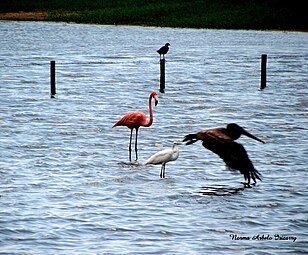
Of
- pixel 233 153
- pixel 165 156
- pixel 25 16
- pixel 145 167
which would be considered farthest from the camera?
pixel 25 16

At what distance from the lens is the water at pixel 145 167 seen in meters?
12.1

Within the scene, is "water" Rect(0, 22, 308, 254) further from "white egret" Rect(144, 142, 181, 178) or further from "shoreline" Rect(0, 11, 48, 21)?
"shoreline" Rect(0, 11, 48, 21)

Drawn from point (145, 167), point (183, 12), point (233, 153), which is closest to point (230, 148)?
point (233, 153)

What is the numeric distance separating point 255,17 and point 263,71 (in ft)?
156

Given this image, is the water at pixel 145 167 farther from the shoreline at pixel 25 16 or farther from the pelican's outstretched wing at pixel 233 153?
the shoreline at pixel 25 16

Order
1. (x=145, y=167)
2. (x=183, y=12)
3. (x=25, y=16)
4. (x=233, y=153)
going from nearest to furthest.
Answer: (x=233, y=153) → (x=145, y=167) → (x=183, y=12) → (x=25, y=16)

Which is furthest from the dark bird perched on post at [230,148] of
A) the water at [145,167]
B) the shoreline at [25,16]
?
the shoreline at [25,16]

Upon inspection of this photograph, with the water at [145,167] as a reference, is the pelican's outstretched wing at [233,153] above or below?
above

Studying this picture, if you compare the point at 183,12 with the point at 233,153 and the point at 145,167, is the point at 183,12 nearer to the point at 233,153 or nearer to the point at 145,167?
the point at 145,167

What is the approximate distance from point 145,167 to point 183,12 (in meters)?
66.1

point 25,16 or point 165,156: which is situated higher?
point 25,16

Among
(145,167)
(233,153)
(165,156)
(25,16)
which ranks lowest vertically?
(145,167)

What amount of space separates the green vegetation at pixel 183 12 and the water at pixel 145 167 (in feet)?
117

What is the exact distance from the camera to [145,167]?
17.1m
